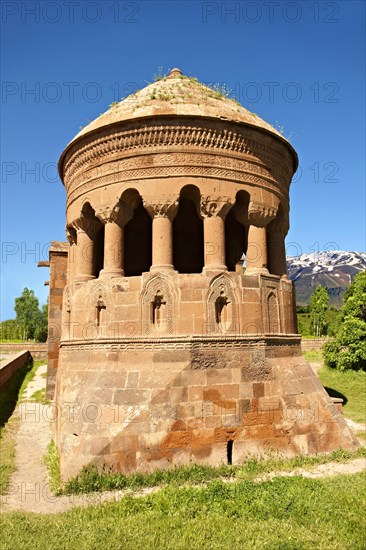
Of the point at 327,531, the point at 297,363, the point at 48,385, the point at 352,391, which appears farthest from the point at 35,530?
the point at 352,391

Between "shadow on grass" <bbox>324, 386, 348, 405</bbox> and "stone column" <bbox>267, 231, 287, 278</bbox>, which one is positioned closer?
"stone column" <bbox>267, 231, 287, 278</bbox>

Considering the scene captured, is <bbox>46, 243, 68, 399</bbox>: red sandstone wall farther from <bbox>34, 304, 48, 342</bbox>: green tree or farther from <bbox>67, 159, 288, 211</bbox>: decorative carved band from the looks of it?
<bbox>34, 304, 48, 342</bbox>: green tree

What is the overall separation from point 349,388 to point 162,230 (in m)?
11.9

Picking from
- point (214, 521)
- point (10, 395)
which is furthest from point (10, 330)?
point (214, 521)

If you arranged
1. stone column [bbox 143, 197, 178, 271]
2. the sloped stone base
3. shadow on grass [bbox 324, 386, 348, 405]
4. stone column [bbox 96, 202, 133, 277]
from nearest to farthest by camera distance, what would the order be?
1. the sloped stone base
2. stone column [bbox 143, 197, 178, 271]
3. stone column [bbox 96, 202, 133, 277]
4. shadow on grass [bbox 324, 386, 348, 405]

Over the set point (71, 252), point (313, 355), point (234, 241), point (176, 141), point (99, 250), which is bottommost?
point (313, 355)

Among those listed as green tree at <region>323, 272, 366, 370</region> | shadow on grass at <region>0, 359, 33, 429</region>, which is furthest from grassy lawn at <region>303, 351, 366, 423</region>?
shadow on grass at <region>0, 359, 33, 429</region>

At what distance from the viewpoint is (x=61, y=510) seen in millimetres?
5617

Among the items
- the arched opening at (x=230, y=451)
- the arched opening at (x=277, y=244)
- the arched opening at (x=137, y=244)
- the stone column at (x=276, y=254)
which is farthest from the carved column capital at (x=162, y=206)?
the arched opening at (x=230, y=451)

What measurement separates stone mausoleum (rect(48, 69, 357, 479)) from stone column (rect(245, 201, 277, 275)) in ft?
0.08

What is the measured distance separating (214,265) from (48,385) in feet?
28.1

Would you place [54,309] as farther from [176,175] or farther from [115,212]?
[176,175]

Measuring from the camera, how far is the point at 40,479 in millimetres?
6871

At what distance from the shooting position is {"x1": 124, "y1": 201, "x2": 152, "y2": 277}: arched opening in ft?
36.4
